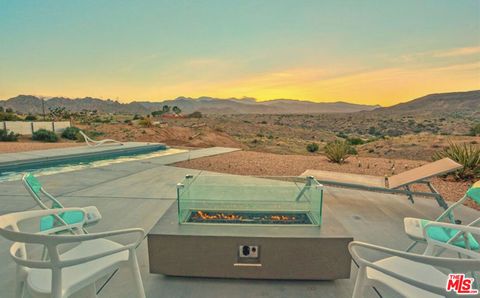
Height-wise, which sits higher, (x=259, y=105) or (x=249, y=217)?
(x=259, y=105)

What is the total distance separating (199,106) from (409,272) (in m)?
109

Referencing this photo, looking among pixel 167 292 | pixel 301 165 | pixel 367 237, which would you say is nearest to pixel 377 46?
pixel 301 165

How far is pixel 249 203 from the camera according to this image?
2.26 meters

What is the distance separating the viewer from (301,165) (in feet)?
25.9

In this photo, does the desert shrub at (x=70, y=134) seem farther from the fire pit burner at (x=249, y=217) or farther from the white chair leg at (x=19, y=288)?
the white chair leg at (x=19, y=288)

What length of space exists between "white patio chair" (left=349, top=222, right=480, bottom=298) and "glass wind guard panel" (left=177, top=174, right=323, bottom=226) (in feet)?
2.21

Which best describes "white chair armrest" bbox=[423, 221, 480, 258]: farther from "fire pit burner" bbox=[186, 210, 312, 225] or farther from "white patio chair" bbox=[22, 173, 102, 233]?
"white patio chair" bbox=[22, 173, 102, 233]

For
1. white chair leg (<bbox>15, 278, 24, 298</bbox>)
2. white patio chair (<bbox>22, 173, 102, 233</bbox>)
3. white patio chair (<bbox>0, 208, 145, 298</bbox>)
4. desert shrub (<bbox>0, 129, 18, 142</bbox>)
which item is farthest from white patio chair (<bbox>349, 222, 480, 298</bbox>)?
desert shrub (<bbox>0, 129, 18, 142</bbox>)

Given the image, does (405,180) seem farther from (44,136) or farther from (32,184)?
(44,136)

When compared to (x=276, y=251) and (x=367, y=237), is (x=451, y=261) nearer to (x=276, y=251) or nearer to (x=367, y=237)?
(x=276, y=251)

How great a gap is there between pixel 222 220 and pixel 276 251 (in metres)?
0.52

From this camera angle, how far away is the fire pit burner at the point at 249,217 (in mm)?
2146

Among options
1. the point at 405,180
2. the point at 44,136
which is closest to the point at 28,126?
the point at 44,136

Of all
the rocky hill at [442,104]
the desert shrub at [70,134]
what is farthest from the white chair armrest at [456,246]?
the rocky hill at [442,104]
